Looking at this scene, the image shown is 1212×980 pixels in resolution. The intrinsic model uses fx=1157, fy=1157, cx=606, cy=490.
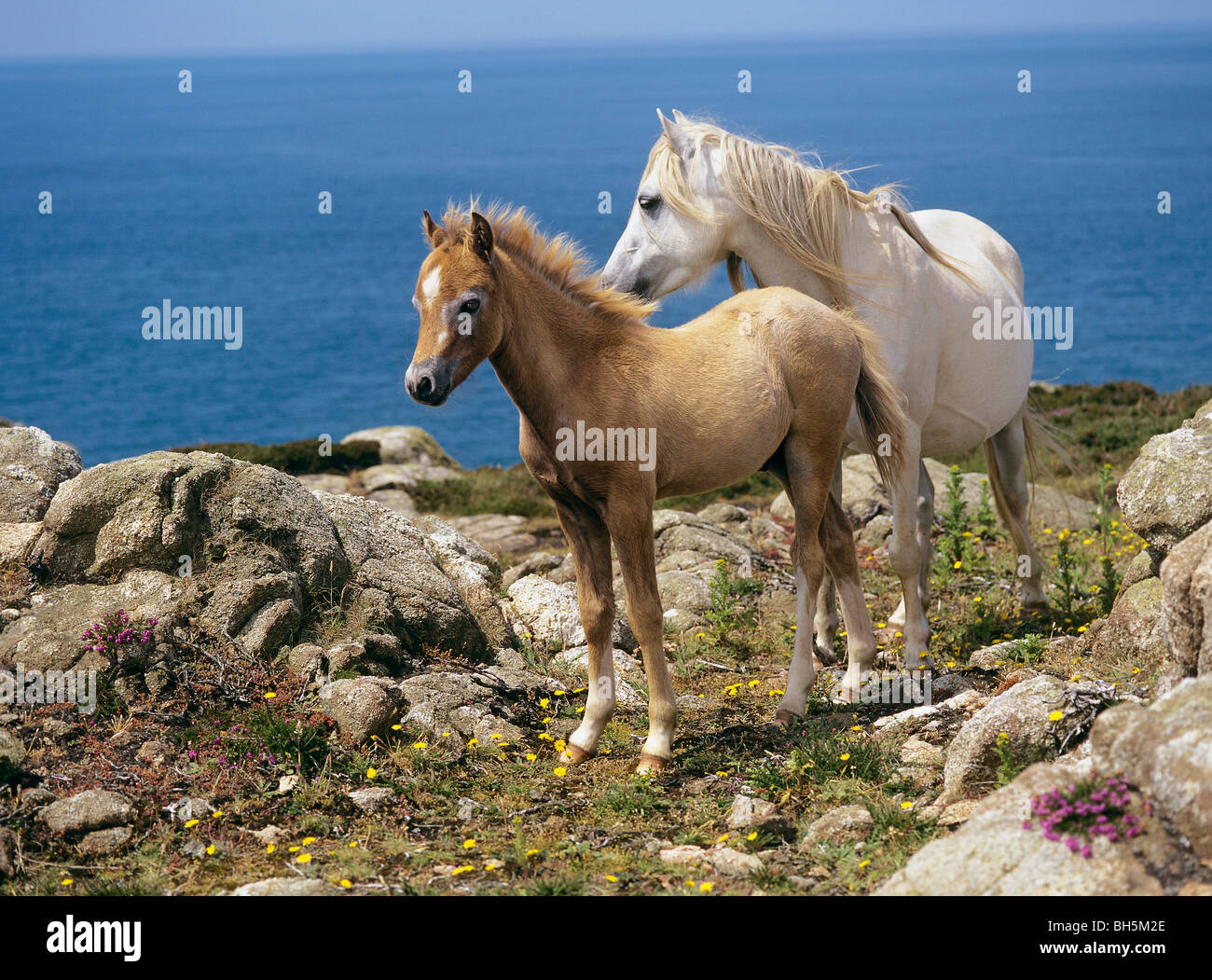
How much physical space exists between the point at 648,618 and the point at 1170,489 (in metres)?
3.10

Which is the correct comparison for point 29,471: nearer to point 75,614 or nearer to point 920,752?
point 75,614

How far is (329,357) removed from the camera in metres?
74.1

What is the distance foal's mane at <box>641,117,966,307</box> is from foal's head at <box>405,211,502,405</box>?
2149 millimetres

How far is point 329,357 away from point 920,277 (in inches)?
2728

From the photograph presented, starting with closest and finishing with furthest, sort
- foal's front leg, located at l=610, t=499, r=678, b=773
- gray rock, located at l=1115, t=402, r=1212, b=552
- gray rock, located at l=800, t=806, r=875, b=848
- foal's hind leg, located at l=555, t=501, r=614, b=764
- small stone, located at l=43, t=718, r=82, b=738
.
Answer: gray rock, located at l=800, t=806, r=875, b=848 < foal's front leg, located at l=610, t=499, r=678, b=773 < small stone, located at l=43, t=718, r=82, b=738 < foal's hind leg, located at l=555, t=501, r=614, b=764 < gray rock, located at l=1115, t=402, r=1212, b=552

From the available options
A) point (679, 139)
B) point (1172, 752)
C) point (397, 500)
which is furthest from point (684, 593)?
point (397, 500)

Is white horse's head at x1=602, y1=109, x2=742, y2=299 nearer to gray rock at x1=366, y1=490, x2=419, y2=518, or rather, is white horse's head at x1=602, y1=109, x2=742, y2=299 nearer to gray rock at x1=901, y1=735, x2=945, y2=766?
gray rock at x1=901, y1=735, x2=945, y2=766

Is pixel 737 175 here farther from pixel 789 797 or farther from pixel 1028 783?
pixel 1028 783

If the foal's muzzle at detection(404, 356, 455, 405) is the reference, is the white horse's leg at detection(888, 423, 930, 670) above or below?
below

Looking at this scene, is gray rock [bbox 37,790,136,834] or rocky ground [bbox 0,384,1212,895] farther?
gray rock [bbox 37,790,136,834]

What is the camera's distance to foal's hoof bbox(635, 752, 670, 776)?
6262mm

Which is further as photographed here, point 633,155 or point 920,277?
point 633,155

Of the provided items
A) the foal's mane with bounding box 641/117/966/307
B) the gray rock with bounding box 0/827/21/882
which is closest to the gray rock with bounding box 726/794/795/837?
the gray rock with bounding box 0/827/21/882
